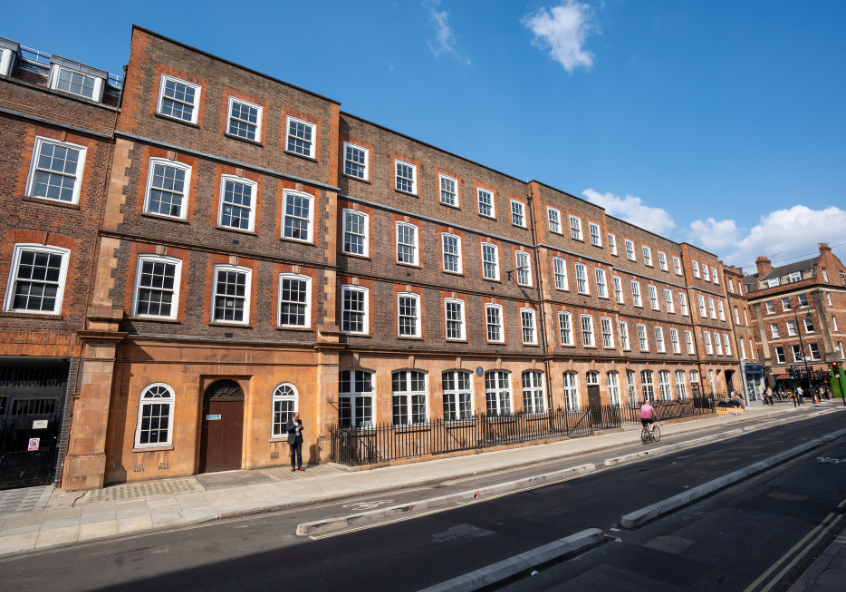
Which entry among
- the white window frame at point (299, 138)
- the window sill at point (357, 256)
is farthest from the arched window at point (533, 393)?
the white window frame at point (299, 138)

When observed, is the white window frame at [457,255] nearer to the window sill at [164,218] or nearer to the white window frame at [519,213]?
the white window frame at [519,213]

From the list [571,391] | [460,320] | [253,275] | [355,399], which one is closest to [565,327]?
[571,391]

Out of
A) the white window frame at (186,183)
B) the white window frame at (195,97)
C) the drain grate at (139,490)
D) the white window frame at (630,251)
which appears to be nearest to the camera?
the drain grate at (139,490)

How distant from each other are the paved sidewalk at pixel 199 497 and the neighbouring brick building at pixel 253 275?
4.44 feet

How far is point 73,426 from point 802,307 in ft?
227

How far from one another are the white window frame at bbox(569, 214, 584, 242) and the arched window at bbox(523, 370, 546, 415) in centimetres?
1076

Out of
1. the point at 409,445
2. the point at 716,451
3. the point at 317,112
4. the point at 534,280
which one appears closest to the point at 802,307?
the point at 534,280

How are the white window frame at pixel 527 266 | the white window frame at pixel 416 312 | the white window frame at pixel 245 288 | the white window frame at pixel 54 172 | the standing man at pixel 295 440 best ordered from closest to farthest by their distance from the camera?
the white window frame at pixel 54 172 → the standing man at pixel 295 440 → the white window frame at pixel 245 288 → the white window frame at pixel 416 312 → the white window frame at pixel 527 266

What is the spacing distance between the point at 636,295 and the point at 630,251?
3765 millimetres

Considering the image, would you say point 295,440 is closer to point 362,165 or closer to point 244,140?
point 244,140

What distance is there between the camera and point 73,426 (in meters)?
12.4

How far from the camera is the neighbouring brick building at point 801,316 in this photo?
1964 inches

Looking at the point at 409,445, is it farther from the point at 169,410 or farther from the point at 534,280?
the point at 534,280

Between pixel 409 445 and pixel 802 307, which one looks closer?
pixel 409 445
